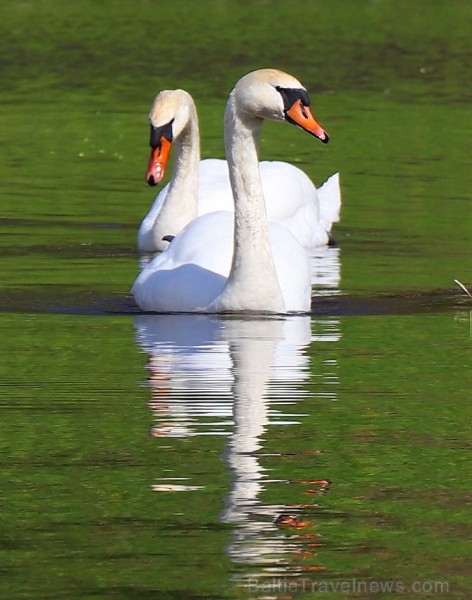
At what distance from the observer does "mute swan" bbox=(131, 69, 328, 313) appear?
10.1 meters

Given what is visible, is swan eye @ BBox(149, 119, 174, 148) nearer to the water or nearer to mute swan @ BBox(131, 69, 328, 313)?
the water

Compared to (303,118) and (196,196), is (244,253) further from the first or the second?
(196,196)

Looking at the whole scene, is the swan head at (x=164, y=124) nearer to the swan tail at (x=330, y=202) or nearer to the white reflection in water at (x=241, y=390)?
the swan tail at (x=330, y=202)

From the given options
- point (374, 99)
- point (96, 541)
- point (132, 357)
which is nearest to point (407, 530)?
point (96, 541)

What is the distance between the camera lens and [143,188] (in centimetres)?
1703

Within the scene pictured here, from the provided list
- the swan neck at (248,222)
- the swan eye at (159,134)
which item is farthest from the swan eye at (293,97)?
the swan eye at (159,134)

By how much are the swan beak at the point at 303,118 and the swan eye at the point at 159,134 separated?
96.7 inches

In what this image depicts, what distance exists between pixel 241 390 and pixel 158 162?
13.4 feet

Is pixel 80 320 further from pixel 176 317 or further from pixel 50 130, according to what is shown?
pixel 50 130

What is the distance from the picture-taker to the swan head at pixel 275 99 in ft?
32.8

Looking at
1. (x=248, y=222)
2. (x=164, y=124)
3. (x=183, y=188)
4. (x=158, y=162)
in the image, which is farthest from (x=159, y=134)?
(x=248, y=222)

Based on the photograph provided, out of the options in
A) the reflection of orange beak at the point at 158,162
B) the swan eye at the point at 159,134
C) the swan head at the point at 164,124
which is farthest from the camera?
the swan eye at the point at 159,134

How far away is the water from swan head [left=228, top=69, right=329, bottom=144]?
3.49ft

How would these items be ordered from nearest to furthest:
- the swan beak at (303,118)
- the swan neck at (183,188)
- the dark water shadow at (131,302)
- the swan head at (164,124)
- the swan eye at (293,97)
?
the swan beak at (303,118)
the swan eye at (293,97)
the dark water shadow at (131,302)
the swan head at (164,124)
the swan neck at (183,188)
